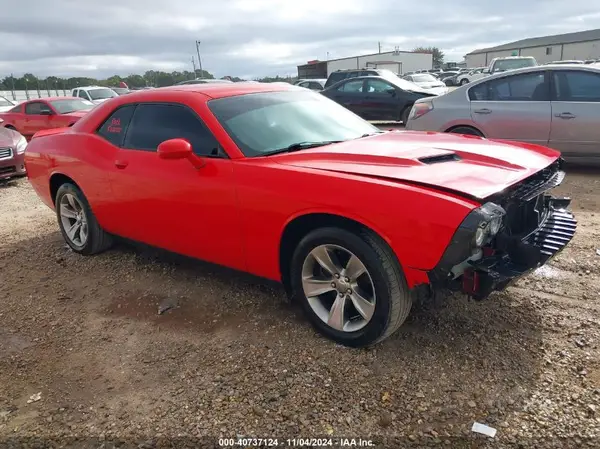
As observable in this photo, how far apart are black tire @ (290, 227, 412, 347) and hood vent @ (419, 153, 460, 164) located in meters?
0.61

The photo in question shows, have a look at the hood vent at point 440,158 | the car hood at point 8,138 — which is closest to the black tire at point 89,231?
the hood vent at point 440,158

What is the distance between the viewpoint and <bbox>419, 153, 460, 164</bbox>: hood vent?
2.90 meters

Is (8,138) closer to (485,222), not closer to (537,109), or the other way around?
(537,109)

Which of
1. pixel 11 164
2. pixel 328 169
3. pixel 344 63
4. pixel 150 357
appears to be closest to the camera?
pixel 328 169

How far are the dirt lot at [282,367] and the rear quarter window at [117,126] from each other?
1.21m

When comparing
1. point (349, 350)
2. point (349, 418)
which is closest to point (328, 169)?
point (349, 350)

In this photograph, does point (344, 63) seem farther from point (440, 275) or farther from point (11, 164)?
point (440, 275)

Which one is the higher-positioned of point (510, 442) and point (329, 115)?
point (329, 115)

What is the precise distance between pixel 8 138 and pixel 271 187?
7.79 m

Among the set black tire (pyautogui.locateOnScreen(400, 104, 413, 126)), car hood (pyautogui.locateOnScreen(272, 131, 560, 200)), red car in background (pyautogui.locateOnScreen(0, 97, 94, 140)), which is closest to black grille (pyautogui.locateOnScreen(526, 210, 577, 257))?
car hood (pyautogui.locateOnScreen(272, 131, 560, 200))

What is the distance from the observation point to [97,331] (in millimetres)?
3377

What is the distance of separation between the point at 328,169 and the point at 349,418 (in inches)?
52.8

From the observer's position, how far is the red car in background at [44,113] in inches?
509

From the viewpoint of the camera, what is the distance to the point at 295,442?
226 centimetres
